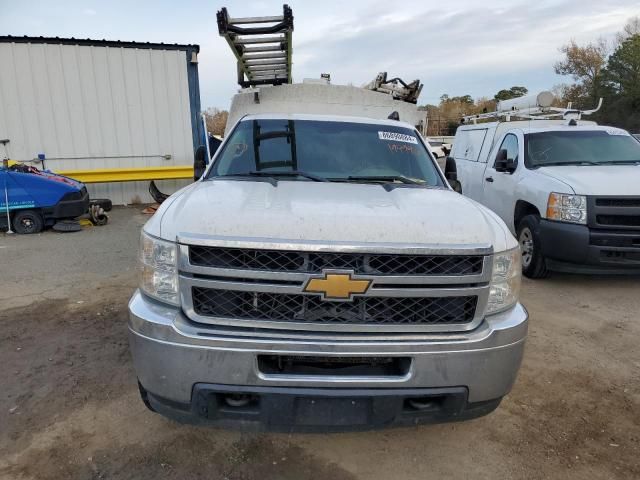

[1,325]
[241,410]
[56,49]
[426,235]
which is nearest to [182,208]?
[241,410]

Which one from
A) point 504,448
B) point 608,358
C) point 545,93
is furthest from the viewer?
point 545,93

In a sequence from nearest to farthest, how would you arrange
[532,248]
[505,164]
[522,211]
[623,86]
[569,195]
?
[569,195] → [532,248] → [522,211] → [505,164] → [623,86]

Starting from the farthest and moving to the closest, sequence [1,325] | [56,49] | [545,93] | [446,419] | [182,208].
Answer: [56,49]
[545,93]
[1,325]
[182,208]
[446,419]

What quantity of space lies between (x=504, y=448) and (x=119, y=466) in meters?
2.16

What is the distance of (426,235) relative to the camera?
7.57 ft

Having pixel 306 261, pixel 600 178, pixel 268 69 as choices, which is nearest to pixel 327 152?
pixel 306 261

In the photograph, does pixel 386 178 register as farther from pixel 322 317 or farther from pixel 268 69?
pixel 268 69

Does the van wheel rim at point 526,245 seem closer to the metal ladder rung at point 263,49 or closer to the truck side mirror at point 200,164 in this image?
the truck side mirror at point 200,164

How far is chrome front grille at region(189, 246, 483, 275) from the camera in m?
2.22

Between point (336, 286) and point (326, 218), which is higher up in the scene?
point (326, 218)

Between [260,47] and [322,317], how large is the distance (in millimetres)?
6672

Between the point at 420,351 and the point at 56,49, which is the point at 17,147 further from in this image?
the point at 420,351

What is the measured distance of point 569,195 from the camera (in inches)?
215

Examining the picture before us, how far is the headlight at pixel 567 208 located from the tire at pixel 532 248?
27 cm
